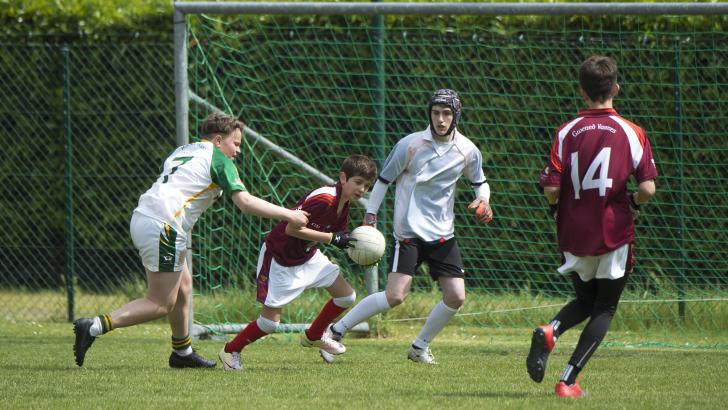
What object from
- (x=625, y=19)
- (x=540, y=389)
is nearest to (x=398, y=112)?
(x=625, y=19)

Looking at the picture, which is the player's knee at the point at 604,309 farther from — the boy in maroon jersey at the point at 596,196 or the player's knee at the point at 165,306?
the player's knee at the point at 165,306

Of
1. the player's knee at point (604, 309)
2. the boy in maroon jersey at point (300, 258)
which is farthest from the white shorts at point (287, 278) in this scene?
the player's knee at point (604, 309)

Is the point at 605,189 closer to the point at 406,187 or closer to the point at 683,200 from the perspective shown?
the point at 406,187

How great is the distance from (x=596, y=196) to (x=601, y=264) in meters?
0.34

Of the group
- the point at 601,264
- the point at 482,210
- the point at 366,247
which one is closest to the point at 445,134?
the point at 482,210

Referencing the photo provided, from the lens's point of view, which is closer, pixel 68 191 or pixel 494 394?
pixel 494 394

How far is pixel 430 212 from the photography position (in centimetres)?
704

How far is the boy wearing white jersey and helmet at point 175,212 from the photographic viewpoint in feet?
20.6

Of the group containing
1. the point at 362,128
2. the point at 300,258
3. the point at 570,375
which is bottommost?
the point at 300,258

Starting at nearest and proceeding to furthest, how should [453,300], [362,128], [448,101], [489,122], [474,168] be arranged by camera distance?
[448,101] → [453,300] → [474,168] → [489,122] → [362,128]

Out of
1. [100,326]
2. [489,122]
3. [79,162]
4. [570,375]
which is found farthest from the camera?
[79,162]

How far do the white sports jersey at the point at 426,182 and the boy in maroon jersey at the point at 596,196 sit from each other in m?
1.63

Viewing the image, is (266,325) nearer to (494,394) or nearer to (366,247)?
(366,247)

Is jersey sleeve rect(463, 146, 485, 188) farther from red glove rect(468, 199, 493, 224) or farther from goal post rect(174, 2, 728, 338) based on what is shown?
goal post rect(174, 2, 728, 338)
